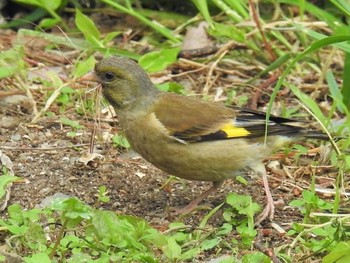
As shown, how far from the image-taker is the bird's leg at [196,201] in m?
5.04

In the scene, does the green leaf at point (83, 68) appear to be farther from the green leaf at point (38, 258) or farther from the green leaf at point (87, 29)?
the green leaf at point (38, 258)

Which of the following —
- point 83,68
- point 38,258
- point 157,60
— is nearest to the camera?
point 38,258

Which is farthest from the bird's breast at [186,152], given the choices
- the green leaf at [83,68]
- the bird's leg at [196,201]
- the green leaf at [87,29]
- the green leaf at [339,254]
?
the green leaf at [87,29]

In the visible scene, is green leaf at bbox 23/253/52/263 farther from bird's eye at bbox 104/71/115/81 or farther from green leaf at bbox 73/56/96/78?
green leaf at bbox 73/56/96/78

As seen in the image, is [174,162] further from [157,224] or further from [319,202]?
[319,202]

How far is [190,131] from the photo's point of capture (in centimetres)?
511

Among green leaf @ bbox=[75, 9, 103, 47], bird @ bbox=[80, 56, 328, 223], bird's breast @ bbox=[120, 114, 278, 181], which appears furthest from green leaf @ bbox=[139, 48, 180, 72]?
bird's breast @ bbox=[120, 114, 278, 181]

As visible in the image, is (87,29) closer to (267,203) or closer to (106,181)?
(106,181)

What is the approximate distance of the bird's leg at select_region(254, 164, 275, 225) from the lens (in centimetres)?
495

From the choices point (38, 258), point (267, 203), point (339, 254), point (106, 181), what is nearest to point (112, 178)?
point (106, 181)

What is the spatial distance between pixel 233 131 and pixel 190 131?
0.84ft

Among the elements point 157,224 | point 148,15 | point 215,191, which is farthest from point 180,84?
point 157,224

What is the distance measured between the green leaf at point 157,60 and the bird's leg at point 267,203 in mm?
1358

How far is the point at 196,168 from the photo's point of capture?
5.06 metres
